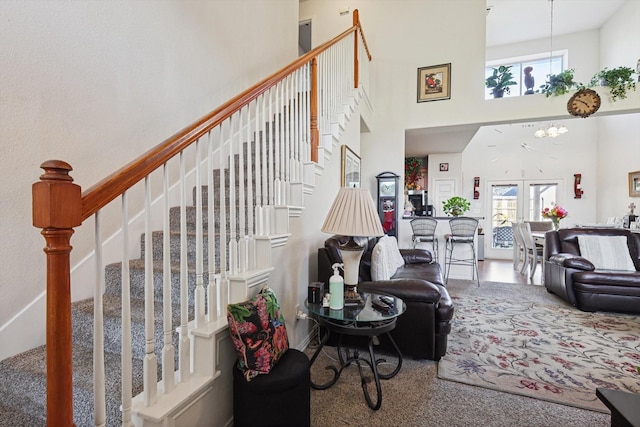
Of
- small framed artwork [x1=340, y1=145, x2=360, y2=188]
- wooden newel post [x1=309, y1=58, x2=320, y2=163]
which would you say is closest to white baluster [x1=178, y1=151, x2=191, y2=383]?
wooden newel post [x1=309, y1=58, x2=320, y2=163]

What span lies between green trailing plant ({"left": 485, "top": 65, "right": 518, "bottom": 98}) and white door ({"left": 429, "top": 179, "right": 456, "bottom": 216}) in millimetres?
2582

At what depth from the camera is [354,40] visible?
4023 millimetres

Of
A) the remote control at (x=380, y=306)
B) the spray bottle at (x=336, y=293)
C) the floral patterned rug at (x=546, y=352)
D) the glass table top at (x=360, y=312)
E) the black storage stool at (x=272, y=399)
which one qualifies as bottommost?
the floral patterned rug at (x=546, y=352)

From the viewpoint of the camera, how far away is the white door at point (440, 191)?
736cm

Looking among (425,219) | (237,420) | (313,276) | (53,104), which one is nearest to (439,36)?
(425,219)

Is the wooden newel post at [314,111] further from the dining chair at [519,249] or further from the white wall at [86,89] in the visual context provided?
the dining chair at [519,249]

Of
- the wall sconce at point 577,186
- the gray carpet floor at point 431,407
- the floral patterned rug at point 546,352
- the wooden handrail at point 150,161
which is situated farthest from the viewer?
the wall sconce at point 577,186

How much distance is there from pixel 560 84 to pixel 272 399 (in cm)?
582

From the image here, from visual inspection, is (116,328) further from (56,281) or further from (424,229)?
(424,229)

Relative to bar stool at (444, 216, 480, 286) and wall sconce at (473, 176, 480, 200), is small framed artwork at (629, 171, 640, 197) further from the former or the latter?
bar stool at (444, 216, 480, 286)

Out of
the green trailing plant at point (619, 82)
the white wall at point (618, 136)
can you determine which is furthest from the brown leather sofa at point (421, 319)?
the white wall at point (618, 136)

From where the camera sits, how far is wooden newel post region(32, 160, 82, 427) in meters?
0.76

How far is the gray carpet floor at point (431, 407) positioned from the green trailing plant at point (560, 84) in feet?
15.4

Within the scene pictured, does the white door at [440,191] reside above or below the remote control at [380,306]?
above
